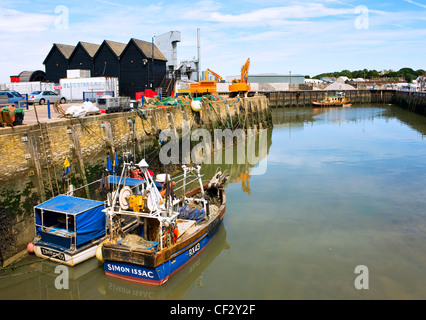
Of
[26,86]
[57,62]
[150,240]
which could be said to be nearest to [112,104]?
[150,240]

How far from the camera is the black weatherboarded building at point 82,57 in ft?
125

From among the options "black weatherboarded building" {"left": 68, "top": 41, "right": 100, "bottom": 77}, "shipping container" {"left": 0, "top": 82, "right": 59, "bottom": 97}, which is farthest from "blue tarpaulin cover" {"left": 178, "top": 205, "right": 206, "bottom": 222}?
"black weatherboarded building" {"left": 68, "top": 41, "right": 100, "bottom": 77}

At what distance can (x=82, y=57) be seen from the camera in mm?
38406

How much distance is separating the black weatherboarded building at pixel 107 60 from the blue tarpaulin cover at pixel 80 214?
27424 millimetres

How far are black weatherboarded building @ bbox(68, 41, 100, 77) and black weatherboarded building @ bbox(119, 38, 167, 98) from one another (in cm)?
370

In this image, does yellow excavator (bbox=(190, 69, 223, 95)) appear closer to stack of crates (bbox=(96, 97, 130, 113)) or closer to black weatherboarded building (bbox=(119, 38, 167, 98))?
black weatherboarded building (bbox=(119, 38, 167, 98))

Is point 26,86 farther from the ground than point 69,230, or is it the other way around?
point 26,86

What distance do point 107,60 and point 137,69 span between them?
11.7 feet

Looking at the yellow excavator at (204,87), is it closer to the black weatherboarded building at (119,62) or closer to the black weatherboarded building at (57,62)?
the black weatherboarded building at (119,62)

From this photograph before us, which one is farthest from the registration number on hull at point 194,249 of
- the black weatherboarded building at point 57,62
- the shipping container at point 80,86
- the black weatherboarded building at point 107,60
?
the black weatherboarded building at point 57,62

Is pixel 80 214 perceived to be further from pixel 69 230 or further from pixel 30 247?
pixel 30 247

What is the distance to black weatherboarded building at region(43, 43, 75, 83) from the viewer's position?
39250 millimetres
